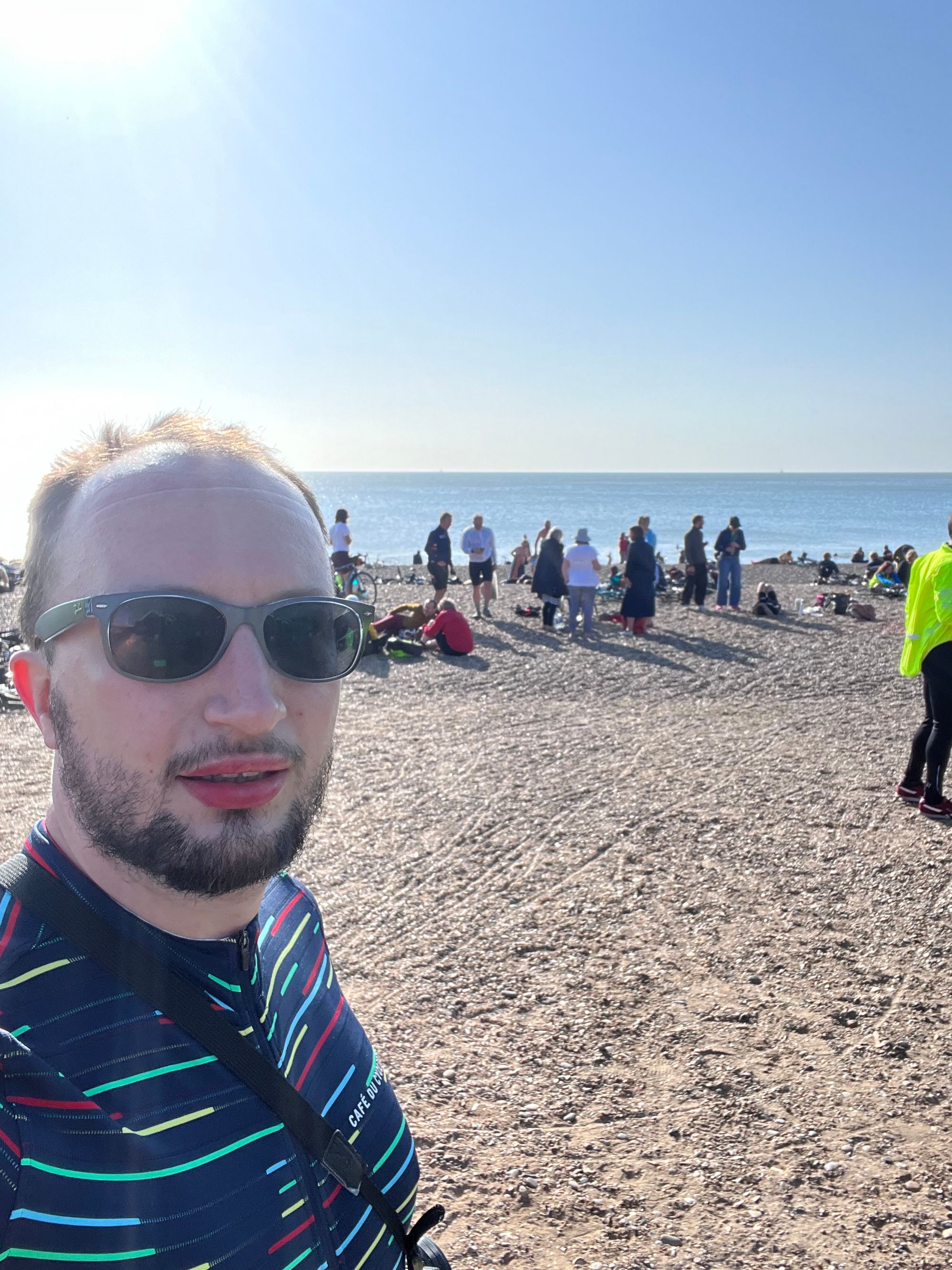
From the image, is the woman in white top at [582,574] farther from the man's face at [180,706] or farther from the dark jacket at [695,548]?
the man's face at [180,706]

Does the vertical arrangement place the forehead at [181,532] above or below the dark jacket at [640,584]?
above

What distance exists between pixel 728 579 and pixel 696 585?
78 cm

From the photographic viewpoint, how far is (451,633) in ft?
44.6

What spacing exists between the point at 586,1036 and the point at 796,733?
605 cm

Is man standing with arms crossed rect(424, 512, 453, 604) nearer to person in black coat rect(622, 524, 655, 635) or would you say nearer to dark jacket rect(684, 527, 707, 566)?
person in black coat rect(622, 524, 655, 635)

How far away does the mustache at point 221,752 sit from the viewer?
1136 mm

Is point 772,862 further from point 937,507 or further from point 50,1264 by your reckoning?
point 937,507

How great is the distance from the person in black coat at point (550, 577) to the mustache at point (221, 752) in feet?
47.4

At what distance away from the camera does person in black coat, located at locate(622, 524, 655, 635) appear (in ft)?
48.1

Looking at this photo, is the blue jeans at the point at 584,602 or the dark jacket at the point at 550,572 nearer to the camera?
the blue jeans at the point at 584,602

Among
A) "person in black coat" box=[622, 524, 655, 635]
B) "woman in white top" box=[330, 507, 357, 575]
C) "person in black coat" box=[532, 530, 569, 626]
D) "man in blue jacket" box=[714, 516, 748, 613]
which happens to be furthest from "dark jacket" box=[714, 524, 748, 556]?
"woman in white top" box=[330, 507, 357, 575]

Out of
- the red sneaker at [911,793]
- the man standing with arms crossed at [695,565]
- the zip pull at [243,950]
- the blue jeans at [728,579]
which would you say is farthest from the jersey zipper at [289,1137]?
the blue jeans at [728,579]

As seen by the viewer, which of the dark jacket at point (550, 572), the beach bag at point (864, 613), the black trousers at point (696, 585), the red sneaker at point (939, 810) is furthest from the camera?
the black trousers at point (696, 585)

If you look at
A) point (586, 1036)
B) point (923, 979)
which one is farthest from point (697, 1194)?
point (923, 979)
